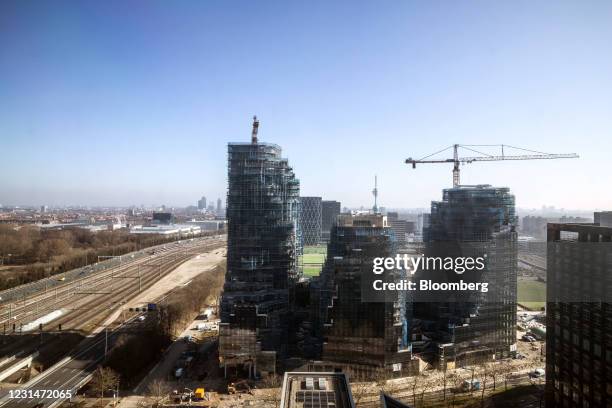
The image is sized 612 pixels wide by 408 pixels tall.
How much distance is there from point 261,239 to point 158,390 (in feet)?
43.4

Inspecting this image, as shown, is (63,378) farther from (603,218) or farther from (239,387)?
(603,218)

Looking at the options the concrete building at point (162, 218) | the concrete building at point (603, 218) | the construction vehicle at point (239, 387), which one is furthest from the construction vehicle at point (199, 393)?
the concrete building at point (162, 218)

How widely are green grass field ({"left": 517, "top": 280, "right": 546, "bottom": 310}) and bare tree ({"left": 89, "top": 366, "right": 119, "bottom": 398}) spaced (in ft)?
155

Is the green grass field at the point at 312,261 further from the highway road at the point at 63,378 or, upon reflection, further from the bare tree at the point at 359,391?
the highway road at the point at 63,378

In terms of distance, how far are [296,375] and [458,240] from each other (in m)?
23.7

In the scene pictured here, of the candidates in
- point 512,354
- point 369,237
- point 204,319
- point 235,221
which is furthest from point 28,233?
point 512,354

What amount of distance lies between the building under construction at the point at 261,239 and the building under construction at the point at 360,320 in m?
4.99

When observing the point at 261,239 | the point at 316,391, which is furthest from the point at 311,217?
the point at 316,391

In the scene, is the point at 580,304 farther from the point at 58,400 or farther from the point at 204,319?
the point at 204,319

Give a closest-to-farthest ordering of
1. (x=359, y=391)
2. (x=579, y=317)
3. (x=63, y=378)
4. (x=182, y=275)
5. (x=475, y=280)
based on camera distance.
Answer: (x=579, y=317)
(x=359, y=391)
(x=63, y=378)
(x=475, y=280)
(x=182, y=275)

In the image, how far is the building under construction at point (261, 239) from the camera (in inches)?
1268

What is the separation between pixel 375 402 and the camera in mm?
26766

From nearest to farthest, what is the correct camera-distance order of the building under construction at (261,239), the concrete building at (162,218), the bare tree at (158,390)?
1. the bare tree at (158,390)
2. the building under construction at (261,239)
3. the concrete building at (162,218)

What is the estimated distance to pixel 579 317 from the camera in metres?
20.3
